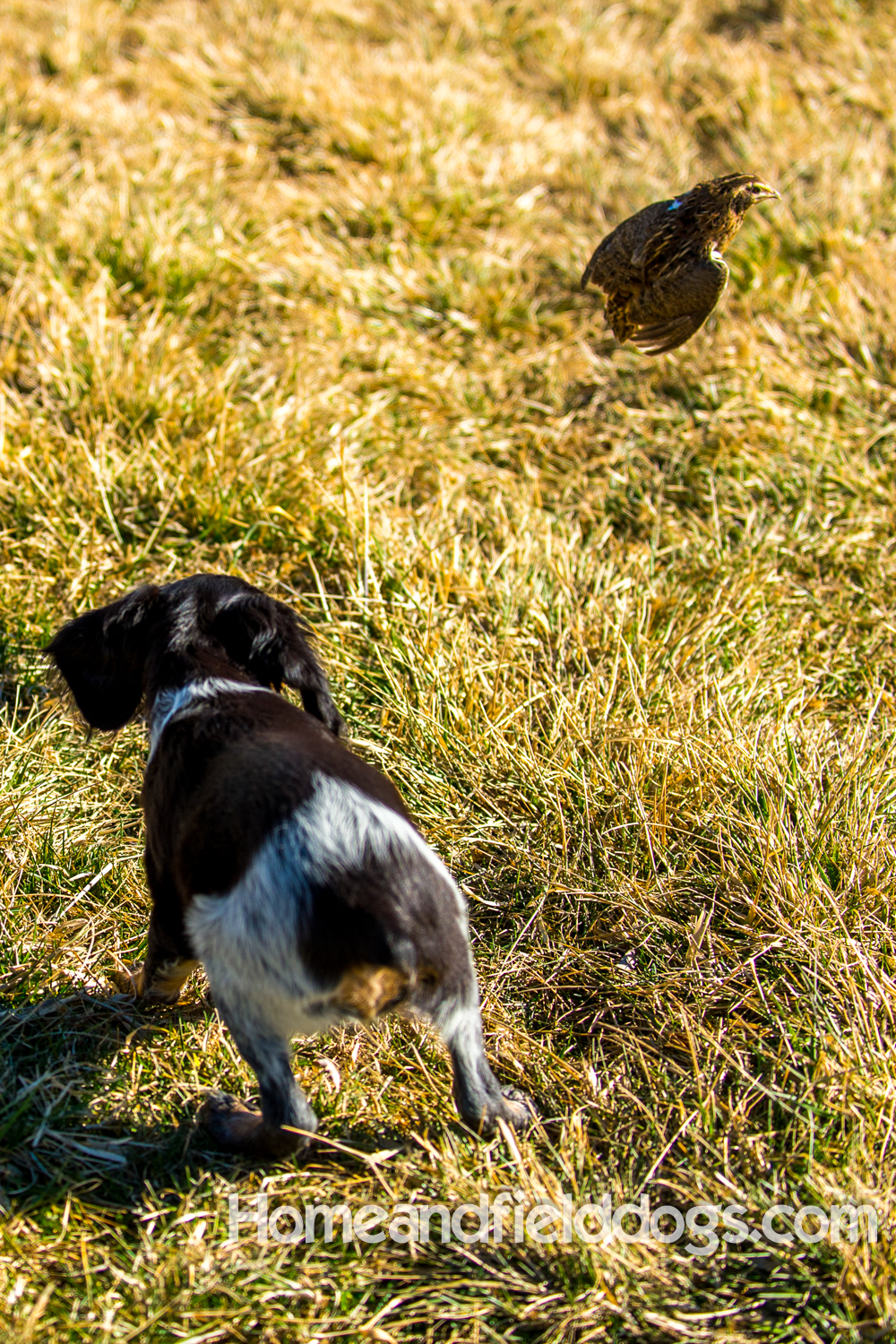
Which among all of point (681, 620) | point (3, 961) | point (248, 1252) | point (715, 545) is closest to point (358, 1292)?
point (248, 1252)

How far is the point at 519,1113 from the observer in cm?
277

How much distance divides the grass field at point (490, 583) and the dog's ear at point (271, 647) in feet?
2.08

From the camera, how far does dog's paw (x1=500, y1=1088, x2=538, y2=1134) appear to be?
2742mm

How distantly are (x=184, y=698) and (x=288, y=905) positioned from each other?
2.57 feet

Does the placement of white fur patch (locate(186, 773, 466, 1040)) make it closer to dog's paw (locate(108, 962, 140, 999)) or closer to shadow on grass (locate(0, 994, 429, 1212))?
shadow on grass (locate(0, 994, 429, 1212))

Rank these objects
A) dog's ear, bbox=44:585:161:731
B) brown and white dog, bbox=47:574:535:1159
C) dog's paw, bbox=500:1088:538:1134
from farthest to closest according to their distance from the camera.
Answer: dog's ear, bbox=44:585:161:731 < dog's paw, bbox=500:1088:538:1134 < brown and white dog, bbox=47:574:535:1159

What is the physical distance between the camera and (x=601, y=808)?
11.3ft

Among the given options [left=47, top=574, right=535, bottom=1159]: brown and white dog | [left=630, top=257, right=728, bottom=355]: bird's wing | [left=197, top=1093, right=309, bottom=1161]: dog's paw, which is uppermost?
[left=630, top=257, right=728, bottom=355]: bird's wing

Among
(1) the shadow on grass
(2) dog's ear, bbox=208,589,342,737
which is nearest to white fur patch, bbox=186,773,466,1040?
(1) the shadow on grass

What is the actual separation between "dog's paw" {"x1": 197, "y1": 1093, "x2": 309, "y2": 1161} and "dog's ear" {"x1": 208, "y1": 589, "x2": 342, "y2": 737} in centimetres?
102

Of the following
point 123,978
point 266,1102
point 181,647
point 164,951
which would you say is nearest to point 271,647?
point 181,647

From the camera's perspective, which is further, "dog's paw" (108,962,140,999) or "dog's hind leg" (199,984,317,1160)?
"dog's paw" (108,962,140,999)

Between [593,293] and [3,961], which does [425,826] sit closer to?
[3,961]

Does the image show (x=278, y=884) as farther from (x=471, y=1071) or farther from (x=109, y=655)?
(x=109, y=655)
